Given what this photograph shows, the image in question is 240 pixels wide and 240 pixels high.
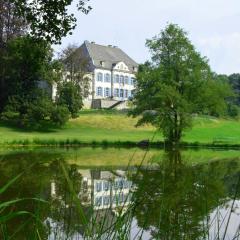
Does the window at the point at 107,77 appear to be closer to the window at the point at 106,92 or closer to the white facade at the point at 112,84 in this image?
the white facade at the point at 112,84

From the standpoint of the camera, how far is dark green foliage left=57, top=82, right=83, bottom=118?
56906 mm

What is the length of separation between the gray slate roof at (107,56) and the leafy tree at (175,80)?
1723 inches

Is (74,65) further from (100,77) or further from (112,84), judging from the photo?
(112,84)

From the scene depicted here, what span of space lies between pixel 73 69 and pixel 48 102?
15.0m

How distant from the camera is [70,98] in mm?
57125

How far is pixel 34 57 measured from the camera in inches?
441

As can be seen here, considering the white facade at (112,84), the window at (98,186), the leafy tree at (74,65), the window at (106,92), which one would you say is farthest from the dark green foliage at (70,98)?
the window at (98,186)

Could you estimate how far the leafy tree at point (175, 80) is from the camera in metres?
40.9

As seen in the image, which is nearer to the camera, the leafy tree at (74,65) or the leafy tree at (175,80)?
the leafy tree at (175,80)

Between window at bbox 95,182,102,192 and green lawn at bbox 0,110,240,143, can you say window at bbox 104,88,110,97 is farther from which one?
window at bbox 95,182,102,192

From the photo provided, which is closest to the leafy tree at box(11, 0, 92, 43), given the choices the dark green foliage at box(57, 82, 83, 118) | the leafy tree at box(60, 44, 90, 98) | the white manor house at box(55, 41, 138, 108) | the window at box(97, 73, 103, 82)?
the dark green foliage at box(57, 82, 83, 118)

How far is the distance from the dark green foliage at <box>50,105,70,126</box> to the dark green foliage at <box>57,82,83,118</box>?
3167 millimetres

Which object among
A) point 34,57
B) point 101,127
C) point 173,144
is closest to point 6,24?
point 101,127

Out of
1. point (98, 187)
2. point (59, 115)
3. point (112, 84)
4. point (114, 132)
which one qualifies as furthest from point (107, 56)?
point (98, 187)
